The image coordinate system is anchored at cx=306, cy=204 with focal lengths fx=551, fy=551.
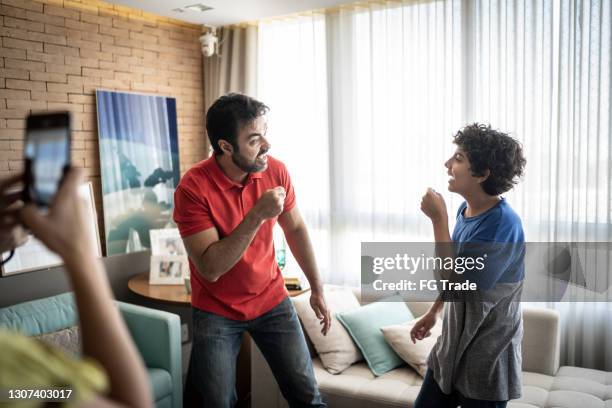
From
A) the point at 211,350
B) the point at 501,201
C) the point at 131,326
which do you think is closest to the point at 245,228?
the point at 211,350

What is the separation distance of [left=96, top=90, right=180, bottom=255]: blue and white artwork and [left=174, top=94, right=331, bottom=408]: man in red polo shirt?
6.04 feet

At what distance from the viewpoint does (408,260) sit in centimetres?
381

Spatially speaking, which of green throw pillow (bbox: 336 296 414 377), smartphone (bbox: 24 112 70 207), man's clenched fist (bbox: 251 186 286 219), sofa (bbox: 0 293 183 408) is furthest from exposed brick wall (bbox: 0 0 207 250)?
smartphone (bbox: 24 112 70 207)

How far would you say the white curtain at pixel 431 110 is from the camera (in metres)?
3.12

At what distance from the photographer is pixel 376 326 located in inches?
122

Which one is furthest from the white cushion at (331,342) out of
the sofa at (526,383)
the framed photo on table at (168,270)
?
the framed photo on table at (168,270)

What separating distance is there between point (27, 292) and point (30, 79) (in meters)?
1.29

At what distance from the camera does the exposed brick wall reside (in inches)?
129

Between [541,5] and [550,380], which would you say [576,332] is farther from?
[541,5]

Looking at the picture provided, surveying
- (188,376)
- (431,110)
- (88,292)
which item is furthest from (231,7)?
(88,292)

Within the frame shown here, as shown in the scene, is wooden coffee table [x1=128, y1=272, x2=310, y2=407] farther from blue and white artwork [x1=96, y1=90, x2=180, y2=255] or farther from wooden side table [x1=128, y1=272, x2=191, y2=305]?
blue and white artwork [x1=96, y1=90, x2=180, y2=255]

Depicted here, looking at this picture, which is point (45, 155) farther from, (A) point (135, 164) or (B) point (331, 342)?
(A) point (135, 164)

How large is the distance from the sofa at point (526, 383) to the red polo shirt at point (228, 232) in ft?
2.85

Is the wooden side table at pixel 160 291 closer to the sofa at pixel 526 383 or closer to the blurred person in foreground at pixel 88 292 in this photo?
the sofa at pixel 526 383
